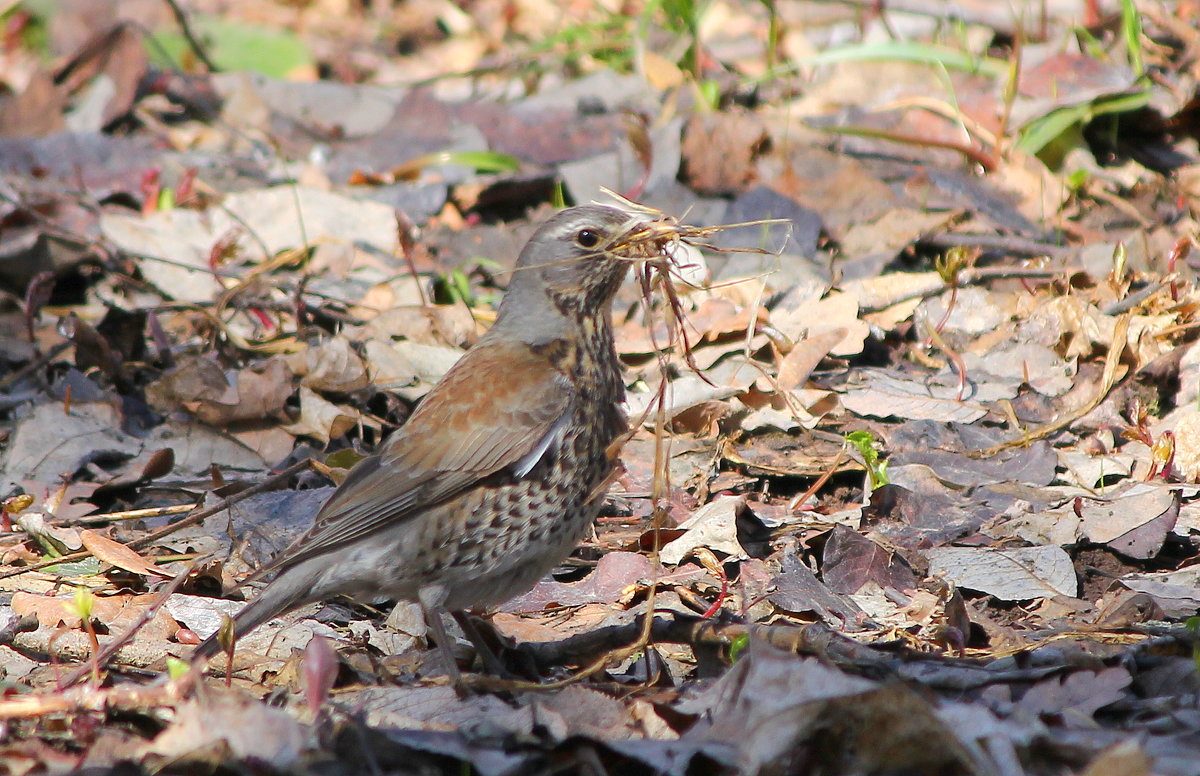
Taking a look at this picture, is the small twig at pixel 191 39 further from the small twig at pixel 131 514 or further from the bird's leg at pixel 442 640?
the bird's leg at pixel 442 640

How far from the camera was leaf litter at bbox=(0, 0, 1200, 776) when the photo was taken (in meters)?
2.90

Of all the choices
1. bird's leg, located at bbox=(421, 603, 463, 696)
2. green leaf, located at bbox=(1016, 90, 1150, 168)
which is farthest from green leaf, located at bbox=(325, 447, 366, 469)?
green leaf, located at bbox=(1016, 90, 1150, 168)

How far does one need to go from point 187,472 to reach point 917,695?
3.25 metres

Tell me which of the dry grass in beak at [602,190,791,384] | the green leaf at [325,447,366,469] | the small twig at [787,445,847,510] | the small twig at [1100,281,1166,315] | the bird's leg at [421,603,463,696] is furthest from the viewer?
the small twig at [1100,281,1166,315]

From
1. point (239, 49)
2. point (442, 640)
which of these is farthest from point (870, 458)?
point (239, 49)

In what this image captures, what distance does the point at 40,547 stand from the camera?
14.2 feet

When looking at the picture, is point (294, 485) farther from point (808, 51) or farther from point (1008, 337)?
point (808, 51)

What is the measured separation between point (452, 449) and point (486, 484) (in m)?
0.15

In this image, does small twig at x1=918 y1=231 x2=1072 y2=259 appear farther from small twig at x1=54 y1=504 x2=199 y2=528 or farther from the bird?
small twig at x1=54 y1=504 x2=199 y2=528

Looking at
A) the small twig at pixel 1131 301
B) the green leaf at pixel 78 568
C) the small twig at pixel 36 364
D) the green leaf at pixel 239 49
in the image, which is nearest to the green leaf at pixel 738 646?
the green leaf at pixel 78 568

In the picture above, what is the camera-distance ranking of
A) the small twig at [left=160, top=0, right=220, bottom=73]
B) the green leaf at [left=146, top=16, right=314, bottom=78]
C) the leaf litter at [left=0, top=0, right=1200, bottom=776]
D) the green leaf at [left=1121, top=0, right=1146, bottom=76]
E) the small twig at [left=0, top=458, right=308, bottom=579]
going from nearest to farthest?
the leaf litter at [left=0, top=0, right=1200, bottom=776] < the small twig at [left=0, top=458, right=308, bottom=579] < the green leaf at [left=1121, top=0, right=1146, bottom=76] < the small twig at [left=160, top=0, right=220, bottom=73] < the green leaf at [left=146, top=16, right=314, bottom=78]

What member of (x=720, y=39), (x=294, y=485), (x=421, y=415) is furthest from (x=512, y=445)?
(x=720, y=39)

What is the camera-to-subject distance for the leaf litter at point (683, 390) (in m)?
2.90

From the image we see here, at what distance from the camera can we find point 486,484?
385 cm
